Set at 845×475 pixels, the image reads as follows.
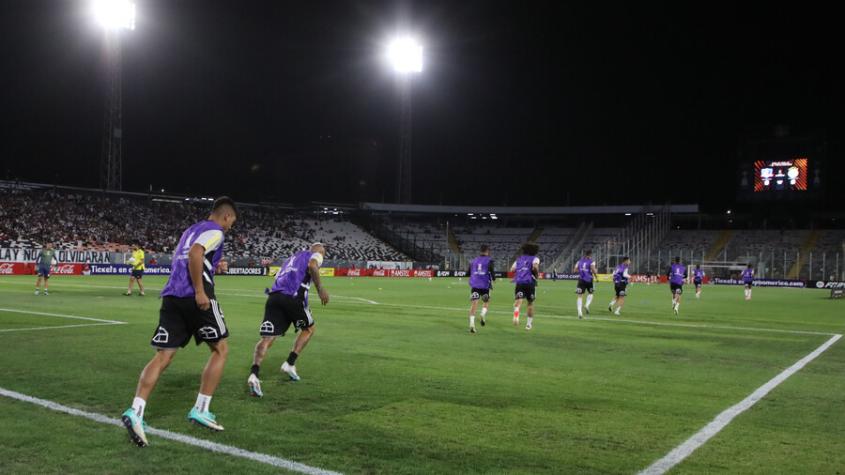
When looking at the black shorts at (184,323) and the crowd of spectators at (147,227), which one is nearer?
the black shorts at (184,323)

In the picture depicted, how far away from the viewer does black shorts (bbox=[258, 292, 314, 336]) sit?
891 cm

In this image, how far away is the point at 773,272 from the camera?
66.1 metres

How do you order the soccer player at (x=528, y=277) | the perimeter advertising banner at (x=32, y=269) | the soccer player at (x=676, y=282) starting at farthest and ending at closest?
1. the perimeter advertising banner at (x=32, y=269)
2. the soccer player at (x=676, y=282)
3. the soccer player at (x=528, y=277)

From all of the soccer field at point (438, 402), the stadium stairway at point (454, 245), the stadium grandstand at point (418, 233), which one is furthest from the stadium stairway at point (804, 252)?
the soccer field at point (438, 402)

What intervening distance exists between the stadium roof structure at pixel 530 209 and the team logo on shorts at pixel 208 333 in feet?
233

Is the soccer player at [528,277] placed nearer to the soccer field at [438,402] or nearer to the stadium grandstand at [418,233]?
the soccer field at [438,402]

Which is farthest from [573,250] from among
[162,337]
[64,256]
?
[162,337]

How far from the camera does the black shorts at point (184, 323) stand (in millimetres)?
6109

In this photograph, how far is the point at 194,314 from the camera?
6176 mm

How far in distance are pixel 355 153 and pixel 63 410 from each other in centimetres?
7746

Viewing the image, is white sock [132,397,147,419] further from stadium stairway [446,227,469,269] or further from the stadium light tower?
stadium stairway [446,227,469,269]

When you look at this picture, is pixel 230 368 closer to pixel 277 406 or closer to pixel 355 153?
pixel 277 406

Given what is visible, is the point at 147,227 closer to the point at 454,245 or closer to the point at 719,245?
the point at 454,245

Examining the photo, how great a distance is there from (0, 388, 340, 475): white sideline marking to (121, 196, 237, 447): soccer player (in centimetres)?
33
